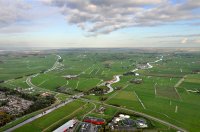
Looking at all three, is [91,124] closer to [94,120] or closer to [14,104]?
[94,120]

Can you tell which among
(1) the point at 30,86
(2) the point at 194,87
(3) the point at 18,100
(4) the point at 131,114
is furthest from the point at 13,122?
(2) the point at 194,87

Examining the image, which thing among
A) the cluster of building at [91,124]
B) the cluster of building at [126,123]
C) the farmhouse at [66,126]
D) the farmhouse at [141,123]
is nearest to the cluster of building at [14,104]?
the farmhouse at [66,126]

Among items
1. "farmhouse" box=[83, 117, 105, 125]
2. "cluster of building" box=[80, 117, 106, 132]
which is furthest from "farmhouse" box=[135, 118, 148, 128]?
"farmhouse" box=[83, 117, 105, 125]

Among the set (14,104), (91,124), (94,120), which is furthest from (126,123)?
(14,104)

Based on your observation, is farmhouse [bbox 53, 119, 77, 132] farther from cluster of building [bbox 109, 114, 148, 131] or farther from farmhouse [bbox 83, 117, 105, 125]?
cluster of building [bbox 109, 114, 148, 131]

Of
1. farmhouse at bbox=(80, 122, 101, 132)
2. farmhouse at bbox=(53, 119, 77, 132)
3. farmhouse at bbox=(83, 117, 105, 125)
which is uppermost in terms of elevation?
farmhouse at bbox=(83, 117, 105, 125)

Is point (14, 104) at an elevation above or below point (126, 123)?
below

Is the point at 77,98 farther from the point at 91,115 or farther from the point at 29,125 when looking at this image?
the point at 29,125
